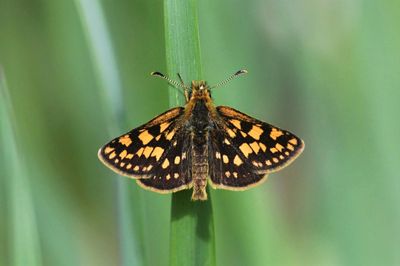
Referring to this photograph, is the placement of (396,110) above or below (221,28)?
below

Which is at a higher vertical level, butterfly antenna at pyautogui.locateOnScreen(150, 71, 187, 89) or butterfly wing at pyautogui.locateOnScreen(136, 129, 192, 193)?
butterfly antenna at pyautogui.locateOnScreen(150, 71, 187, 89)

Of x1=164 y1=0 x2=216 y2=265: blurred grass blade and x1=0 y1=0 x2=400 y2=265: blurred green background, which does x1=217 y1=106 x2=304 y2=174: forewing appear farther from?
x1=164 y1=0 x2=216 y2=265: blurred grass blade

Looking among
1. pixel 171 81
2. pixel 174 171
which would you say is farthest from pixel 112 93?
pixel 174 171

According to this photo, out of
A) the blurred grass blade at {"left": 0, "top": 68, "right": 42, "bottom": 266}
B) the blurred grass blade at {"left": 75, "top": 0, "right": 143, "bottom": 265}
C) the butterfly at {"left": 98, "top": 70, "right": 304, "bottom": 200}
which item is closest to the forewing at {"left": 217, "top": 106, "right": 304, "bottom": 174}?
the butterfly at {"left": 98, "top": 70, "right": 304, "bottom": 200}

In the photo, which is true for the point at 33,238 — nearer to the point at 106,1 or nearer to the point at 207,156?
the point at 207,156

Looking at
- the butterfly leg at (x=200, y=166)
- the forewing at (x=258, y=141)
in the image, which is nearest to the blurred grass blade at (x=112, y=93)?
the butterfly leg at (x=200, y=166)

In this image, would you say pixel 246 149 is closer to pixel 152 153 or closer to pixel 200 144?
pixel 200 144

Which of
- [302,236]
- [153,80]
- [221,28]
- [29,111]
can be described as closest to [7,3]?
[29,111]
